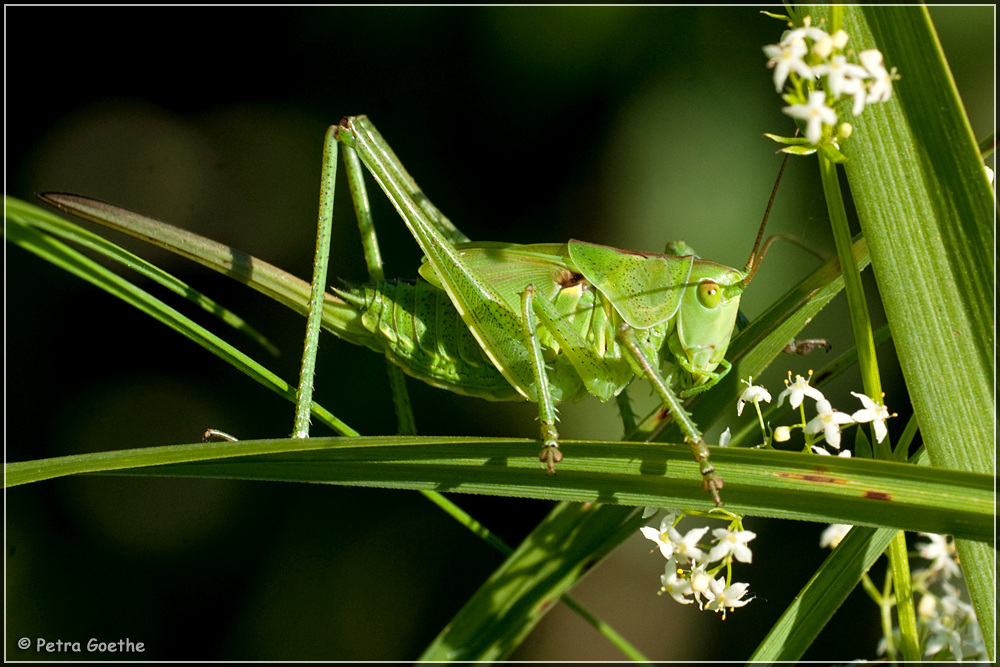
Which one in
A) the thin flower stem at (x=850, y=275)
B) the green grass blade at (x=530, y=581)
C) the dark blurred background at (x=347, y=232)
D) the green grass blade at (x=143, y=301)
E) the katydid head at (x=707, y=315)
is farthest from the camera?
the dark blurred background at (x=347, y=232)

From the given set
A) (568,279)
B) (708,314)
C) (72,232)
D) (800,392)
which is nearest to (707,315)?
(708,314)

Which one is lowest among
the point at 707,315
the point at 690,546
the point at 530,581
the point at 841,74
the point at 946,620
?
the point at 946,620

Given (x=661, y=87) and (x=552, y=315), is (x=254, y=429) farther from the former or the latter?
(x=661, y=87)

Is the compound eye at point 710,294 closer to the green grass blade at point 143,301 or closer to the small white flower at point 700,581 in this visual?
the small white flower at point 700,581

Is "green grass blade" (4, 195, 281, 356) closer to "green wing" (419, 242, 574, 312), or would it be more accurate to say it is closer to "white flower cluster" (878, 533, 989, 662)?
"green wing" (419, 242, 574, 312)

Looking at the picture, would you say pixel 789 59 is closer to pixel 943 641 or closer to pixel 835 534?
pixel 835 534

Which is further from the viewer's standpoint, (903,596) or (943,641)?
(943,641)

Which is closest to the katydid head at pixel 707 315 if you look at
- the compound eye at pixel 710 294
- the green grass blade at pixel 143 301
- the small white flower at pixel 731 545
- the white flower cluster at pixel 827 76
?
the compound eye at pixel 710 294

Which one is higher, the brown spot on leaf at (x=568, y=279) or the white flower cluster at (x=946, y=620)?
the brown spot on leaf at (x=568, y=279)
